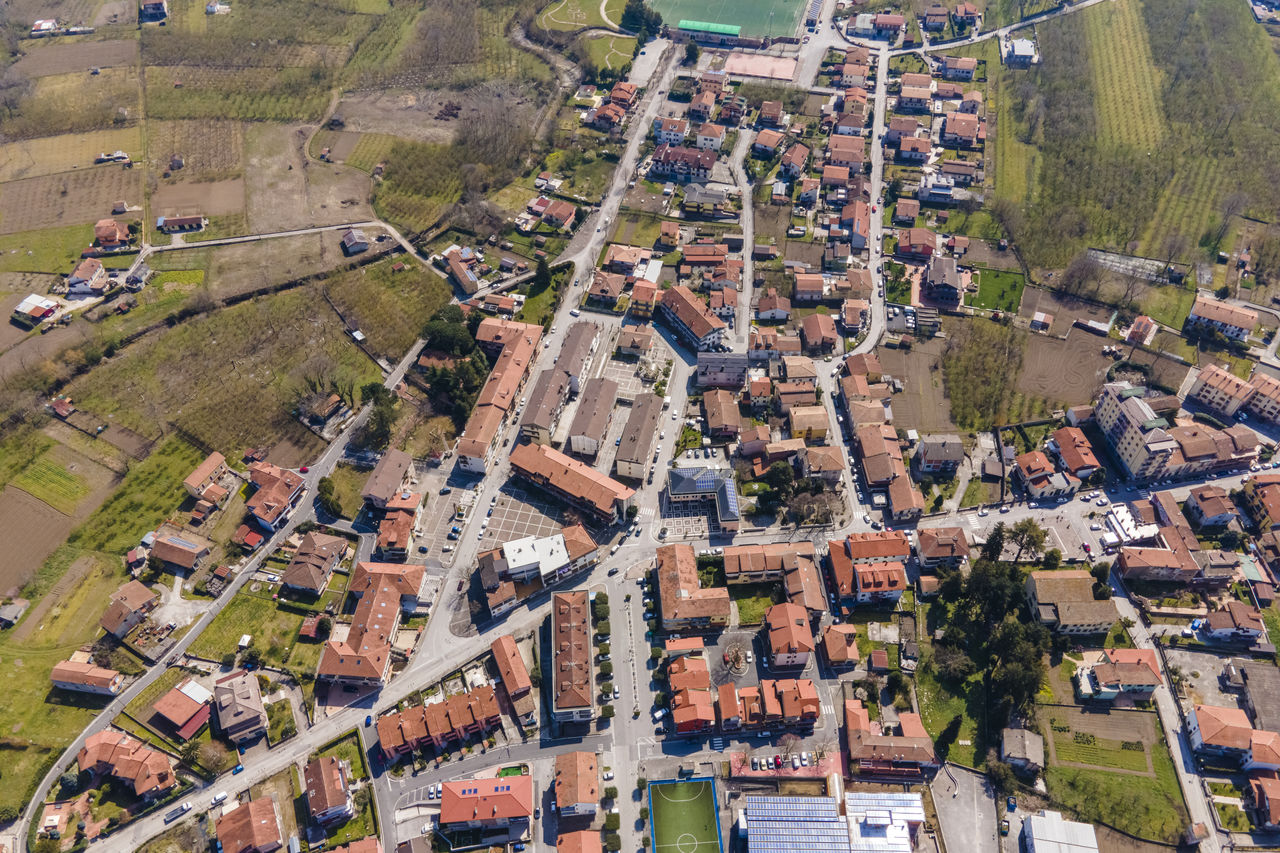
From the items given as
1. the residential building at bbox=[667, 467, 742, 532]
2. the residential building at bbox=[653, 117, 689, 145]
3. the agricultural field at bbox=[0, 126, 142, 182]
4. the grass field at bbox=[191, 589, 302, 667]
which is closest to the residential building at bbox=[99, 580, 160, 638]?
the grass field at bbox=[191, 589, 302, 667]

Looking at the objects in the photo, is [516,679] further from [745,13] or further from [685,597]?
[745,13]

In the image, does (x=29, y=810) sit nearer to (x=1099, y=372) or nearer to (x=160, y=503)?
(x=160, y=503)

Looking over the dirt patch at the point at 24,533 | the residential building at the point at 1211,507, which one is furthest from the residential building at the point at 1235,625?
the dirt patch at the point at 24,533

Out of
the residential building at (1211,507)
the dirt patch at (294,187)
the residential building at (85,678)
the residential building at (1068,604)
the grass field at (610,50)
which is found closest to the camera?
the residential building at (85,678)

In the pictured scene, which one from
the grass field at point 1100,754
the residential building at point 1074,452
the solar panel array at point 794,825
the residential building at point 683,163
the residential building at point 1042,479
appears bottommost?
the solar panel array at point 794,825

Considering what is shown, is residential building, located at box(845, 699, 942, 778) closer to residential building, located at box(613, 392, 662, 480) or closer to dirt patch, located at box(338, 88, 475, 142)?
residential building, located at box(613, 392, 662, 480)

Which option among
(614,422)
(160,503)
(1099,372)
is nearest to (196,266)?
(160,503)

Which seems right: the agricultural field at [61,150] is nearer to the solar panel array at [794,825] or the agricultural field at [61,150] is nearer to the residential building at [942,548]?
the residential building at [942,548]
